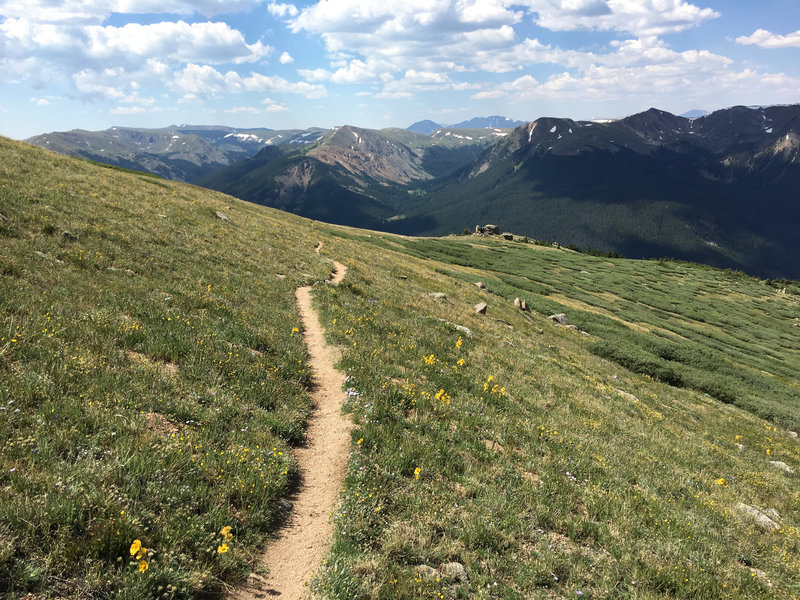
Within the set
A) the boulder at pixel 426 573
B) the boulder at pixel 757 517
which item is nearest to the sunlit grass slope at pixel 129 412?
the boulder at pixel 426 573

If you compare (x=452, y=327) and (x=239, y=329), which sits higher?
(x=239, y=329)

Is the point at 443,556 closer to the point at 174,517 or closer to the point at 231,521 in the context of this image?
the point at 231,521

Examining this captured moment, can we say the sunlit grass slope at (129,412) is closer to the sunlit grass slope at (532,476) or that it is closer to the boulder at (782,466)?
the sunlit grass slope at (532,476)

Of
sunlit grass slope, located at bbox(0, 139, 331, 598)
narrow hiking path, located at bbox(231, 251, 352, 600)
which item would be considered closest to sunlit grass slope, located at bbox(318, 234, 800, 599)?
narrow hiking path, located at bbox(231, 251, 352, 600)

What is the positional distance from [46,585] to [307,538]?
11.1 feet

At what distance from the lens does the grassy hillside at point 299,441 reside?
5152 mm

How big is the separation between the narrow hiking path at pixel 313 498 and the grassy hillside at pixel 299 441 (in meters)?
0.31

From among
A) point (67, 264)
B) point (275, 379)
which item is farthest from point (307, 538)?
point (67, 264)

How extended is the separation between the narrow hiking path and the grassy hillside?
0.31 metres

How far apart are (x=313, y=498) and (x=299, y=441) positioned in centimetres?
178

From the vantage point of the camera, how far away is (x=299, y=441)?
28.4 ft

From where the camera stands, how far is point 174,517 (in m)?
5.31

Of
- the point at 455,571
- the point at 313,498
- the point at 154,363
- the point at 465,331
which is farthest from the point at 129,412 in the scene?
the point at 465,331

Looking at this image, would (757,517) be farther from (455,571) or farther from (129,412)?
(129,412)
